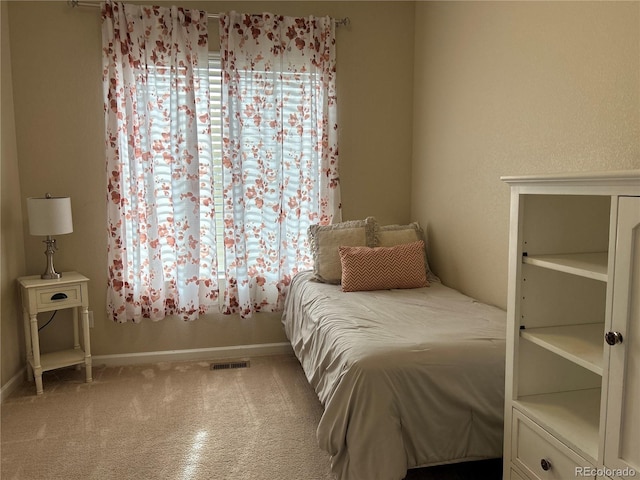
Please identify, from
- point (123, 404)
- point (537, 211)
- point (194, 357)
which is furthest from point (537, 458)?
point (194, 357)

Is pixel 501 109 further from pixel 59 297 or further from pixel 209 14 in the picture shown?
pixel 59 297

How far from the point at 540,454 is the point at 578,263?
66cm

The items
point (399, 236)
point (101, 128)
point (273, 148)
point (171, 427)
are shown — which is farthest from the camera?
point (273, 148)

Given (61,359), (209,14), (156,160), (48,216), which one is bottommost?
(61,359)

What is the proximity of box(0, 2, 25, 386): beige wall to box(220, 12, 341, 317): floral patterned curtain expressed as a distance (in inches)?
53.4

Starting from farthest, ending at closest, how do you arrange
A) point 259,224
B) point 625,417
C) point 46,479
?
point 259,224 < point 46,479 < point 625,417

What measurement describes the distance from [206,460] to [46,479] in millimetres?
692

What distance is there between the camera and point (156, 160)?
11.0 feet

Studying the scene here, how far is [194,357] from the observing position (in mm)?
3609

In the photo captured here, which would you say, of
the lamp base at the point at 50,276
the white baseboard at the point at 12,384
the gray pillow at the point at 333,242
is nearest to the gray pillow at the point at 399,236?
the gray pillow at the point at 333,242

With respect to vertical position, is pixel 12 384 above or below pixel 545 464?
below

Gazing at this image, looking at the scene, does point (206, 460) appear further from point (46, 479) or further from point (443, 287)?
point (443, 287)

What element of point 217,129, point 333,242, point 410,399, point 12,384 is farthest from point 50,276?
point 410,399

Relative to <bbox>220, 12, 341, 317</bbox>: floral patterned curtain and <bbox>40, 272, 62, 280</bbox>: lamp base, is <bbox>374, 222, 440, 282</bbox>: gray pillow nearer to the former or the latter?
<bbox>220, 12, 341, 317</bbox>: floral patterned curtain
